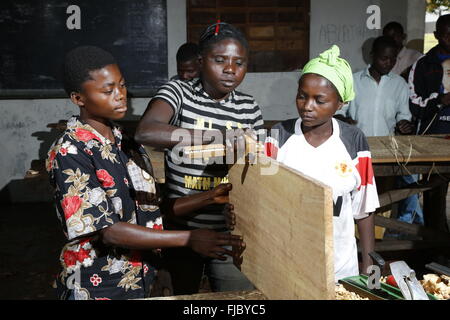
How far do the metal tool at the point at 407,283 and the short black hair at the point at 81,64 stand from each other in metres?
1.24

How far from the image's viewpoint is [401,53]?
6141 millimetres

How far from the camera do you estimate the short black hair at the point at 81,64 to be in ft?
5.88

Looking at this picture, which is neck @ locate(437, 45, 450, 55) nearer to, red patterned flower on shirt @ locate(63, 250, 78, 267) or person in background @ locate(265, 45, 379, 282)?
person in background @ locate(265, 45, 379, 282)

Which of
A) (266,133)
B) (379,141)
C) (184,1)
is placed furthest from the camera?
(184,1)

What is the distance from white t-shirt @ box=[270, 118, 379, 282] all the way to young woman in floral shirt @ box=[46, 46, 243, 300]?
16.3 inches

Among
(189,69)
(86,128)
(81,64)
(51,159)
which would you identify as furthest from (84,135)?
(189,69)

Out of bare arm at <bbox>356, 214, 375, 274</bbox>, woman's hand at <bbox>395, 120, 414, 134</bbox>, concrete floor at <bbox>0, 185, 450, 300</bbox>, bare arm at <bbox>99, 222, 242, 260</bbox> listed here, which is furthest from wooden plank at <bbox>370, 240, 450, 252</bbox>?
bare arm at <bbox>99, 222, 242, 260</bbox>

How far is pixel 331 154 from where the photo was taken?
6.93 ft

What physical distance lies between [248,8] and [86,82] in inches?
190

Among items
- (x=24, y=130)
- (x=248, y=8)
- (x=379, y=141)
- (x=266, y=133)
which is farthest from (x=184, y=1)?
(x=266, y=133)
